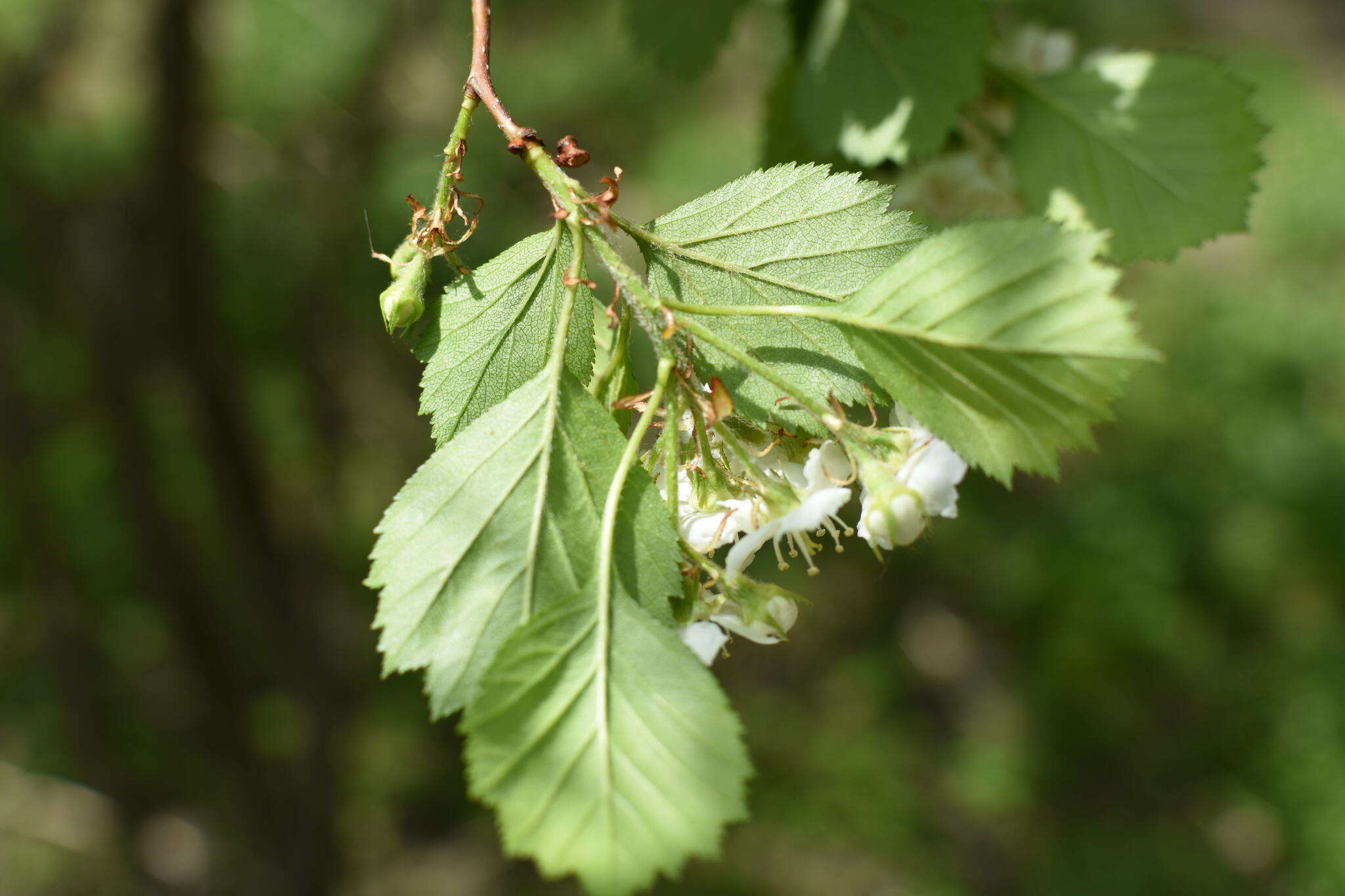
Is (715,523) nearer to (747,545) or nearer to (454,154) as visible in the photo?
Result: (747,545)

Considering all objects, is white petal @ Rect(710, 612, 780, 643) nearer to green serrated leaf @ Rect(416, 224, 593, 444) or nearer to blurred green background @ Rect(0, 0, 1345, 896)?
green serrated leaf @ Rect(416, 224, 593, 444)

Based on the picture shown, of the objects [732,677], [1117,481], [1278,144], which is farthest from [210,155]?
[1278,144]

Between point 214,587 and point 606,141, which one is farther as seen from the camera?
point 606,141

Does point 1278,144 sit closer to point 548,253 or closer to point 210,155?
point 210,155

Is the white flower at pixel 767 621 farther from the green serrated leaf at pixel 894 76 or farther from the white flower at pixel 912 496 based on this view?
the green serrated leaf at pixel 894 76

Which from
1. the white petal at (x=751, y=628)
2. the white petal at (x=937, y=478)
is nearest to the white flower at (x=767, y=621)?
the white petal at (x=751, y=628)

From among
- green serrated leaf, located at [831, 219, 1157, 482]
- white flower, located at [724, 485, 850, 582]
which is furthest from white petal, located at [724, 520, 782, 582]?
green serrated leaf, located at [831, 219, 1157, 482]
